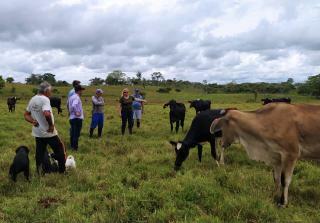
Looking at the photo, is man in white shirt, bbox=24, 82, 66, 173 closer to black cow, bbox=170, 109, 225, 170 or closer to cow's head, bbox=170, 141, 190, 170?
cow's head, bbox=170, 141, 190, 170

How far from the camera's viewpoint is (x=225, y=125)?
8.54 m

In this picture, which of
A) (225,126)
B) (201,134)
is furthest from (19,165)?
(201,134)

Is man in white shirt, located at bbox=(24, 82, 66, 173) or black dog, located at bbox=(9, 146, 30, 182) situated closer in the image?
black dog, located at bbox=(9, 146, 30, 182)

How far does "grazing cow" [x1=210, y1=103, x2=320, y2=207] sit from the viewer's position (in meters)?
7.82

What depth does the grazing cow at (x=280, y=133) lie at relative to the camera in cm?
782

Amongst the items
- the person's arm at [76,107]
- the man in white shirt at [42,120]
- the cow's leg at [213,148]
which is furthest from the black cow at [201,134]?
the person's arm at [76,107]

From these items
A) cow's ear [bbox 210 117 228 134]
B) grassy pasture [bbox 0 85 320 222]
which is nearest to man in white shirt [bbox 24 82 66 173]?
grassy pasture [bbox 0 85 320 222]

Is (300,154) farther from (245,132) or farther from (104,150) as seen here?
(104,150)

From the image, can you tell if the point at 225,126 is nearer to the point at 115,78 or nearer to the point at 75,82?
the point at 75,82

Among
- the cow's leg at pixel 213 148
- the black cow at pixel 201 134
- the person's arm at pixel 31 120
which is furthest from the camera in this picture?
the cow's leg at pixel 213 148

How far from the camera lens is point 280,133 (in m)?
7.89

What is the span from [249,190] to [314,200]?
1.23m

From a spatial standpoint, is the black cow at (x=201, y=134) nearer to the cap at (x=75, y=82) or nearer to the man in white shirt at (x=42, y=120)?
the man in white shirt at (x=42, y=120)

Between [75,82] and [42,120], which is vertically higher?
[75,82]
